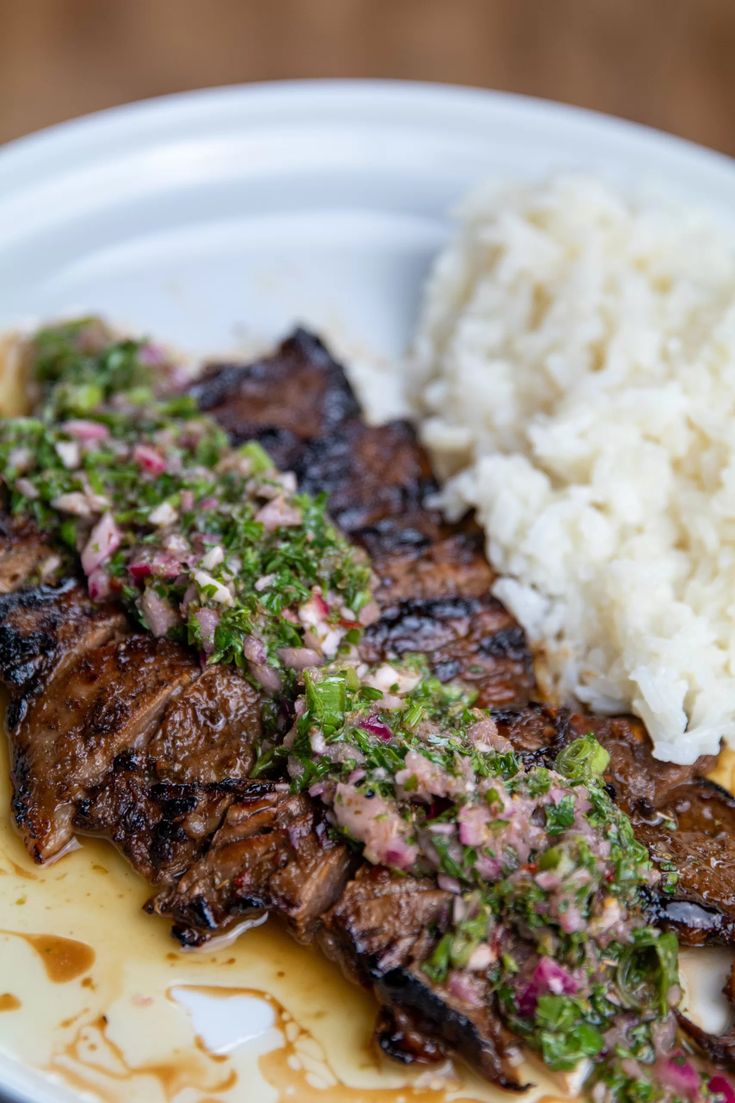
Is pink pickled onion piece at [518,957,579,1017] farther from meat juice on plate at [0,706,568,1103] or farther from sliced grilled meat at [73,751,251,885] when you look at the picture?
sliced grilled meat at [73,751,251,885]

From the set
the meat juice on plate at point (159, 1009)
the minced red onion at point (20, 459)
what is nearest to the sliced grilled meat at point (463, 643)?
the meat juice on plate at point (159, 1009)

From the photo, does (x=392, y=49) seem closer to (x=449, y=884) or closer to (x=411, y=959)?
(x=449, y=884)

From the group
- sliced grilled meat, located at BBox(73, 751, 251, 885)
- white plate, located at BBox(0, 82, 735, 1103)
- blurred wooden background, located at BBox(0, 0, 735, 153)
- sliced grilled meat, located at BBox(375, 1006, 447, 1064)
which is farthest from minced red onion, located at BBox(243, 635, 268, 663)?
blurred wooden background, located at BBox(0, 0, 735, 153)

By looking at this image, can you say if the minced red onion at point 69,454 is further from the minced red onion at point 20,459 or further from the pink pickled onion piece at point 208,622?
the pink pickled onion piece at point 208,622

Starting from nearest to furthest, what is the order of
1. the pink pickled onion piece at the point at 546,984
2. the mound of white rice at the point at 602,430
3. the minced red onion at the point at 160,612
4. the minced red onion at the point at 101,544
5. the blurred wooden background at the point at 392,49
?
the pink pickled onion piece at the point at 546,984, the minced red onion at the point at 160,612, the minced red onion at the point at 101,544, the mound of white rice at the point at 602,430, the blurred wooden background at the point at 392,49

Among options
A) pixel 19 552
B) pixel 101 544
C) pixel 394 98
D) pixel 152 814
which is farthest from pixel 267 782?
pixel 394 98
